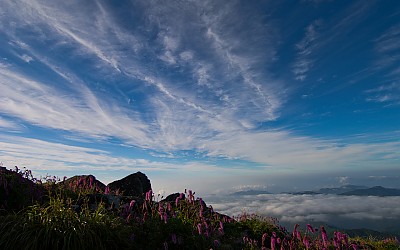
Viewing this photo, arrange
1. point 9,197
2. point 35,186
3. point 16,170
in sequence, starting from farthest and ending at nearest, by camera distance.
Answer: point 16,170, point 35,186, point 9,197

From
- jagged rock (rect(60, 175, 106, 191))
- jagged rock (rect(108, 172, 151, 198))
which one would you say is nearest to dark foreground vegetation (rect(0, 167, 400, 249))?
jagged rock (rect(60, 175, 106, 191))

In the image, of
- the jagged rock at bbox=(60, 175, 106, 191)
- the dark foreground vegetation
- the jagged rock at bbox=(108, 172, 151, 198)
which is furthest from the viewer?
the jagged rock at bbox=(108, 172, 151, 198)

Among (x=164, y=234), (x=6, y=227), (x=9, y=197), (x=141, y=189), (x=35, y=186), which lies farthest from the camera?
(x=141, y=189)

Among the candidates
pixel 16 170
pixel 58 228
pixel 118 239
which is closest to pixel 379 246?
pixel 118 239

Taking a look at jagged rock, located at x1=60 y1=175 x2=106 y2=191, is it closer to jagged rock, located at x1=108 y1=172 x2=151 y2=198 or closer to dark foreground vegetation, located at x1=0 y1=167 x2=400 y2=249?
dark foreground vegetation, located at x1=0 y1=167 x2=400 y2=249

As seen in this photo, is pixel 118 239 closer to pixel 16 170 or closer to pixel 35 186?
pixel 35 186

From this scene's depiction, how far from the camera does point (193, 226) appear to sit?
27.5 ft

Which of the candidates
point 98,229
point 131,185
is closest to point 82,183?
point 131,185

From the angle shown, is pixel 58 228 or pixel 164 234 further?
pixel 164 234

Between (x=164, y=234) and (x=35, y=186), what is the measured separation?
5591 millimetres

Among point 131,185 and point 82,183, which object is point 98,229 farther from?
point 131,185

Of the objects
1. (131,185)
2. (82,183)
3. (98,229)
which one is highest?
(131,185)

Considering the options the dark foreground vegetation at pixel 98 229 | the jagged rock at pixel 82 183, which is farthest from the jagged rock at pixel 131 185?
the dark foreground vegetation at pixel 98 229

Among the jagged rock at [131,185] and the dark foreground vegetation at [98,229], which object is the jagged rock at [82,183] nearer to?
the dark foreground vegetation at [98,229]
